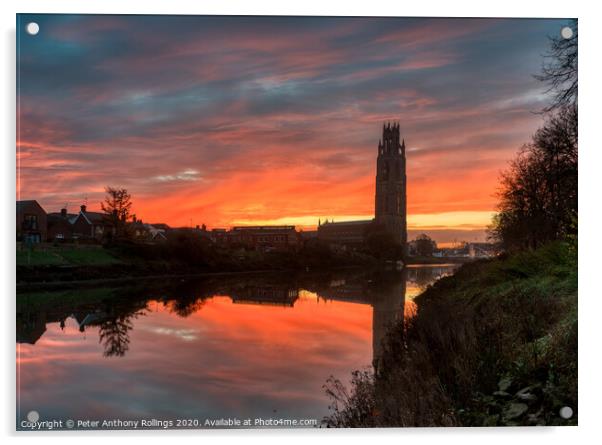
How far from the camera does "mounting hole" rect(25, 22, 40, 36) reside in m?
7.94

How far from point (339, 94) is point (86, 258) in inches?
651

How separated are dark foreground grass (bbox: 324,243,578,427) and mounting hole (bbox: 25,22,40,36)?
6.28 meters

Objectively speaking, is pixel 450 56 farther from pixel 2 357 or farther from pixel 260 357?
pixel 2 357

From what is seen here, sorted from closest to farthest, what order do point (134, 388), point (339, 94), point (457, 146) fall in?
point (134, 388)
point (339, 94)
point (457, 146)

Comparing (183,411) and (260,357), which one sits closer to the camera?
(183,411)

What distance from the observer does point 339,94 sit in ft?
31.0

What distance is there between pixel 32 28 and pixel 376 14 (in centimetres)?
470

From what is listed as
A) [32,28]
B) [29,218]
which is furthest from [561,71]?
[29,218]


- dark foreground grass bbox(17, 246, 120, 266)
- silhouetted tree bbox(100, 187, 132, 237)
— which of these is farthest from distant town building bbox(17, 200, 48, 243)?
dark foreground grass bbox(17, 246, 120, 266)

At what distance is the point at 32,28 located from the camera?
795cm

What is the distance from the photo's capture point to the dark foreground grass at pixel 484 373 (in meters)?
6.36

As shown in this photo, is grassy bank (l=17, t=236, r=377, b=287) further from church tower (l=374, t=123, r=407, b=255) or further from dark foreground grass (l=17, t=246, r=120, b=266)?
church tower (l=374, t=123, r=407, b=255)

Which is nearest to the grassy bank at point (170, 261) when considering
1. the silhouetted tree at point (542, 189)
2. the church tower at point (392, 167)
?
the church tower at point (392, 167)
